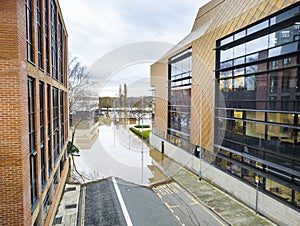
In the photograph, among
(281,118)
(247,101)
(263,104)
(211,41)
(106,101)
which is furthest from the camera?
(106,101)

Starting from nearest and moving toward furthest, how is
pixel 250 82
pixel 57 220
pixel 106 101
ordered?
pixel 57 220
pixel 250 82
pixel 106 101

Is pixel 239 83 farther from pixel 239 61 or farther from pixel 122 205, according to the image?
pixel 122 205

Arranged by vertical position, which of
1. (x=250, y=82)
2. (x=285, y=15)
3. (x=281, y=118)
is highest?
(x=285, y=15)

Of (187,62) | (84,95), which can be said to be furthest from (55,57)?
A: (84,95)

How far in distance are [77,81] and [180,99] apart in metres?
10.3

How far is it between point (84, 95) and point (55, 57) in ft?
39.0

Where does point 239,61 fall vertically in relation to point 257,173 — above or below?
above

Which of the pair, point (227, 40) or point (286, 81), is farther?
point (227, 40)

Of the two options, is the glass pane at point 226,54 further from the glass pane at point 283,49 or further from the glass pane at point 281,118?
the glass pane at point 281,118

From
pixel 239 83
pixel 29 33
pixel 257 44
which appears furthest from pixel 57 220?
pixel 257 44

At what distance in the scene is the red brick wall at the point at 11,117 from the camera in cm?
357

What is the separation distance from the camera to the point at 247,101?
839 centimetres

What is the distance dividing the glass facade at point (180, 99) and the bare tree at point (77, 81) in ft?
27.3

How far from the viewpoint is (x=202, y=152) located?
1166cm
